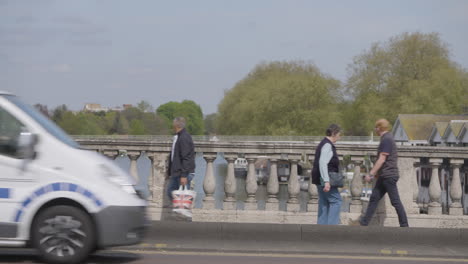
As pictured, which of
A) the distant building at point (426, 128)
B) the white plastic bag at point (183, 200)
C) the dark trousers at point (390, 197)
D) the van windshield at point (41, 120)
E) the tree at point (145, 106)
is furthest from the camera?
the tree at point (145, 106)

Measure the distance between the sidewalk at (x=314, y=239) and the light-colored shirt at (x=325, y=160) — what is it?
4.38 ft

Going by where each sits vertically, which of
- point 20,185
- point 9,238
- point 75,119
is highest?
point 75,119

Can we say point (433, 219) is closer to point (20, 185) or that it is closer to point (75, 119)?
point (20, 185)

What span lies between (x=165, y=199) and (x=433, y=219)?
12.9ft

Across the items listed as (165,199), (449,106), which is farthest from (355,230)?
(449,106)

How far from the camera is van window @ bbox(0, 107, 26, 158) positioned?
791 cm

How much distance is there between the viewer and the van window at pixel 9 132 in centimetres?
791

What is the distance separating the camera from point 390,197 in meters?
10.6

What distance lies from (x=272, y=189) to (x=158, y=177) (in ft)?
5.83

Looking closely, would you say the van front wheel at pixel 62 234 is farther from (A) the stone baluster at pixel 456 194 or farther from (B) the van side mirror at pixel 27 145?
(A) the stone baluster at pixel 456 194

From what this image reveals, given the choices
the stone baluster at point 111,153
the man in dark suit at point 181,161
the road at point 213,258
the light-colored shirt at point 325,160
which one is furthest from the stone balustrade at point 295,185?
the road at point 213,258

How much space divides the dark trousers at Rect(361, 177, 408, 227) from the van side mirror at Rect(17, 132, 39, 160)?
483 centimetres

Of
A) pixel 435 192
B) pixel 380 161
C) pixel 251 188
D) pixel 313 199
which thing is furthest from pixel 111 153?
pixel 435 192

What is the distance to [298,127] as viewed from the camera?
106m
